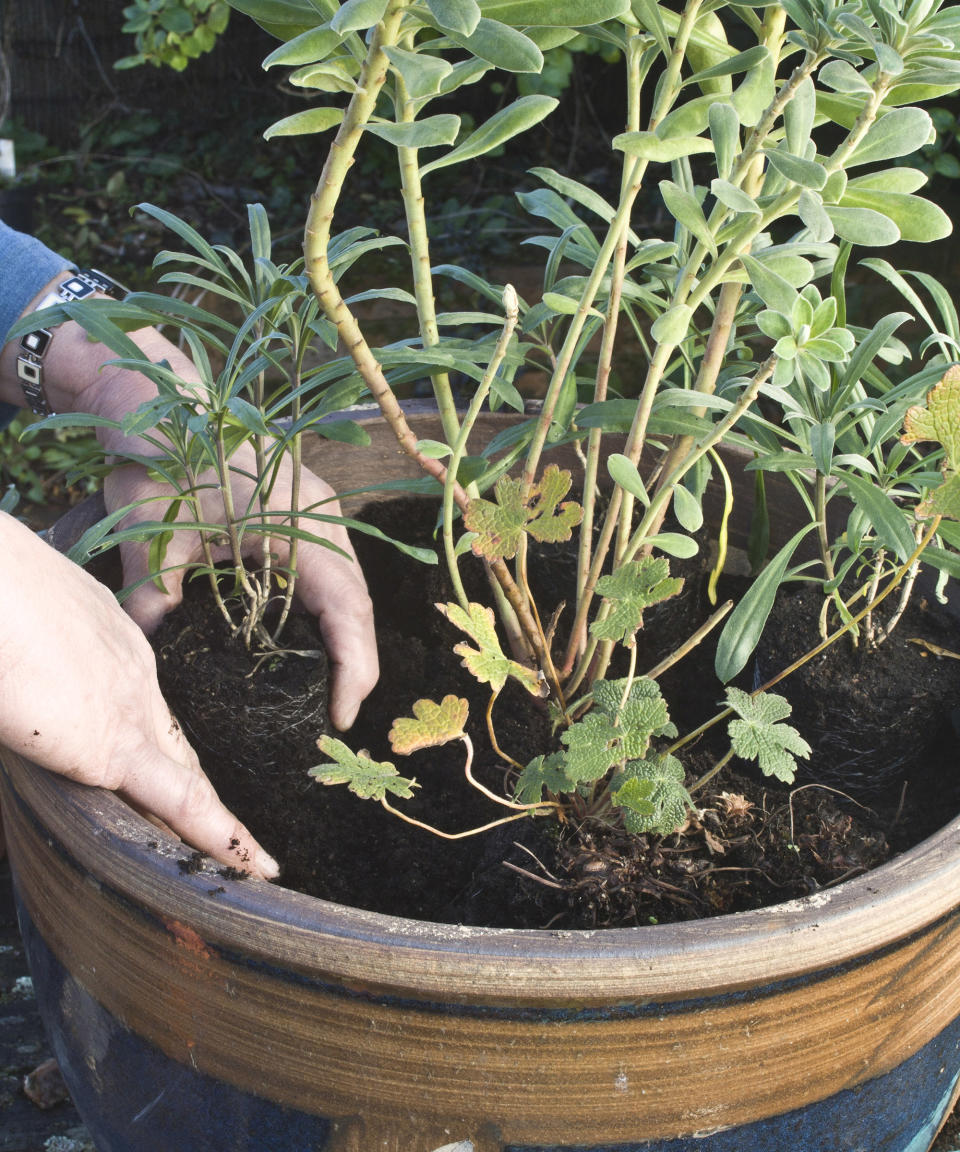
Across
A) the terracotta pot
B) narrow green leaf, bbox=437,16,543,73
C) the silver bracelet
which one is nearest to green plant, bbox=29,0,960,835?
narrow green leaf, bbox=437,16,543,73

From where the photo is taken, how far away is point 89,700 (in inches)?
30.6

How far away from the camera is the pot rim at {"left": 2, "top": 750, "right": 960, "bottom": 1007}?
629mm

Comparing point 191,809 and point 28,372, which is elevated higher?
point 28,372

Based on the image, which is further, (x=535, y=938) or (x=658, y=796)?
(x=658, y=796)

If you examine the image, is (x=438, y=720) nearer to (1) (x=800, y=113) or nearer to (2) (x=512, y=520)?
(2) (x=512, y=520)

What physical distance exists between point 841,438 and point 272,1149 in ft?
2.47

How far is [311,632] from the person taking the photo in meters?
1.04

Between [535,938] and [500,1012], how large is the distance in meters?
0.05

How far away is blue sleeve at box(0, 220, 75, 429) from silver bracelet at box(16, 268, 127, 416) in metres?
0.02

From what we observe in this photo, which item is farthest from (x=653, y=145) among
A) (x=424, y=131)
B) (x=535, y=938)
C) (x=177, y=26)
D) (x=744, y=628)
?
(x=177, y=26)

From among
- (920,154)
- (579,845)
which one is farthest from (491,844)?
(920,154)

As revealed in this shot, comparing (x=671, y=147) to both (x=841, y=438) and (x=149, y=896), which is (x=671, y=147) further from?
(x=149, y=896)

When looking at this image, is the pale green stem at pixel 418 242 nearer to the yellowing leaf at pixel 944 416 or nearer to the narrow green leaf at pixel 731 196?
the narrow green leaf at pixel 731 196

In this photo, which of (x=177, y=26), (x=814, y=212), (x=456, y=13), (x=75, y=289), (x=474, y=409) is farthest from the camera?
(x=177, y=26)
